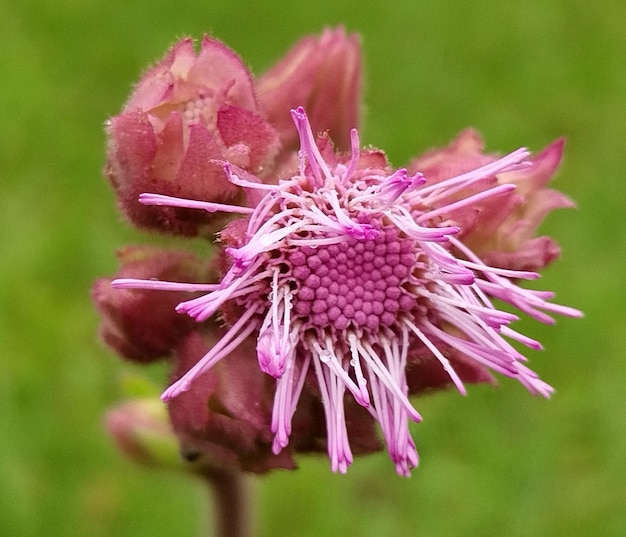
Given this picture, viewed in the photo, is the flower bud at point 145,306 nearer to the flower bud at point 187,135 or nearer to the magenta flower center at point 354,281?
the flower bud at point 187,135

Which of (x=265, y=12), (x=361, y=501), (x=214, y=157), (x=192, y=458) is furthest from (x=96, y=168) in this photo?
(x=214, y=157)

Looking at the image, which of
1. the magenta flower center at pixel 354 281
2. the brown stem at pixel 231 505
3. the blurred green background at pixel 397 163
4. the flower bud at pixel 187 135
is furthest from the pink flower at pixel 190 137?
the blurred green background at pixel 397 163

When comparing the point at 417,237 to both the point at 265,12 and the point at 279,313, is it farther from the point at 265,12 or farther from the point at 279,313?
the point at 265,12

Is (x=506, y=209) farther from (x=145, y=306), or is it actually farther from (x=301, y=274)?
(x=145, y=306)

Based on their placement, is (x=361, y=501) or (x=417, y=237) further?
(x=361, y=501)

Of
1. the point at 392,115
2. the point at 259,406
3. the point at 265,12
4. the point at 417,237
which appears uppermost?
the point at 265,12

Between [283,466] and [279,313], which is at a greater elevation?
[279,313]

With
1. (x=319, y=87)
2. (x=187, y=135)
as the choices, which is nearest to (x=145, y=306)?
(x=187, y=135)

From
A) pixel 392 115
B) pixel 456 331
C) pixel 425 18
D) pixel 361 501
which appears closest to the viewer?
pixel 456 331
